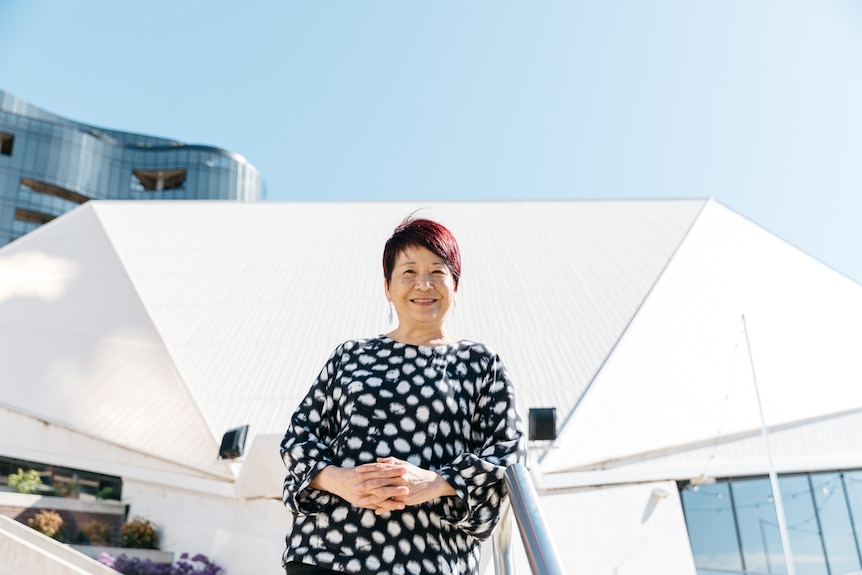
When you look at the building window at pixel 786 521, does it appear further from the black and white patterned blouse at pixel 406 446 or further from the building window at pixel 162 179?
the building window at pixel 162 179

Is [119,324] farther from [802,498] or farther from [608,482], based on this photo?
[802,498]

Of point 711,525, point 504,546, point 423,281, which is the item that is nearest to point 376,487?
point 504,546

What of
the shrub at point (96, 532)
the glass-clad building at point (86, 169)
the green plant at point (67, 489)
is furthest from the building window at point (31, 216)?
the shrub at point (96, 532)

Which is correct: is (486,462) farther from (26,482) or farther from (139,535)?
(26,482)

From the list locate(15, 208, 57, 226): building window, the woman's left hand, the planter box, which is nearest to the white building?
the planter box

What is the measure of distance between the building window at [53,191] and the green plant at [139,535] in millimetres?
40396

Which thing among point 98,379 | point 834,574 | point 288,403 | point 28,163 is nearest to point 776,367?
point 834,574

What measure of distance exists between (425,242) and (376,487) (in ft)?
2.48

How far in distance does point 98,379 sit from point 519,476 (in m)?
10.9

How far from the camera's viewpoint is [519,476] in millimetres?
1874

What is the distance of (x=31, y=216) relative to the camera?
45625mm

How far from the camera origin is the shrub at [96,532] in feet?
33.2

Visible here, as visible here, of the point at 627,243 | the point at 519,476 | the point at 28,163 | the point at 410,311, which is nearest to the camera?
the point at 519,476

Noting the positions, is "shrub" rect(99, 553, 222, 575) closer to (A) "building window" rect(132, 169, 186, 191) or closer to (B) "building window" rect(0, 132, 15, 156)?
(B) "building window" rect(0, 132, 15, 156)
